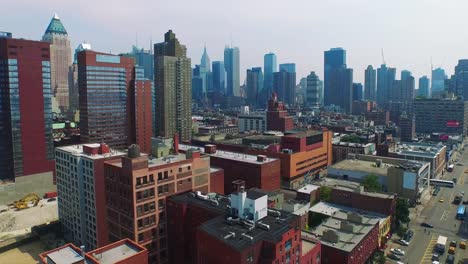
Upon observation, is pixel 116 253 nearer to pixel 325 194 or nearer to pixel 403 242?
pixel 325 194

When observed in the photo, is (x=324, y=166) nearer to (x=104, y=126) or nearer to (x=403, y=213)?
(x=403, y=213)

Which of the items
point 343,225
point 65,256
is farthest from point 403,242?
point 65,256

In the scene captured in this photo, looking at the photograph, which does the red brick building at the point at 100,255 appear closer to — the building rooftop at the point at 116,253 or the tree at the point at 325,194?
the building rooftop at the point at 116,253

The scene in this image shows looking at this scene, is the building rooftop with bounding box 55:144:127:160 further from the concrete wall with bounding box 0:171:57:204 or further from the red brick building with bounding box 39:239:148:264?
the concrete wall with bounding box 0:171:57:204

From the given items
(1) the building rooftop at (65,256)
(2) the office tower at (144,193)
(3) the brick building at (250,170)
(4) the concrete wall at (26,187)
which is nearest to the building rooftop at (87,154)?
(2) the office tower at (144,193)

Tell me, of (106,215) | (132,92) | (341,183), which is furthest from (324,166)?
(106,215)
